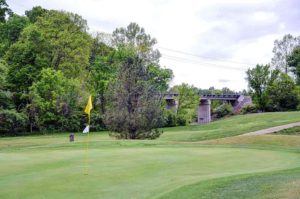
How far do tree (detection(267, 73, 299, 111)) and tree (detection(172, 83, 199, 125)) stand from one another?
11.9 meters

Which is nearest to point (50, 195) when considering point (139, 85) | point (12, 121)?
point (139, 85)

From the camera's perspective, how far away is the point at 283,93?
214 ft

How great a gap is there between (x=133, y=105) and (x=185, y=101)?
34.2m

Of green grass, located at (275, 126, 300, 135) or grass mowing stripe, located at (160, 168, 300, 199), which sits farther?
green grass, located at (275, 126, 300, 135)

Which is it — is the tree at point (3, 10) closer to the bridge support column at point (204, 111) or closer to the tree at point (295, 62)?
the tree at point (295, 62)

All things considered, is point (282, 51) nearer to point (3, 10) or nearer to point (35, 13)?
point (35, 13)

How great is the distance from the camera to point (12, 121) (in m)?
49.1

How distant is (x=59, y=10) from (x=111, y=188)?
53110mm

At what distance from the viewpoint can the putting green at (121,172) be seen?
371 inches

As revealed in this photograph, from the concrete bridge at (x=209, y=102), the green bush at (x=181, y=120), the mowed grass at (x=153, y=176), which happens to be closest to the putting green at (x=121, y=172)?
the mowed grass at (x=153, y=176)

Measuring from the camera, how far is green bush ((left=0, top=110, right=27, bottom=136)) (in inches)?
1863

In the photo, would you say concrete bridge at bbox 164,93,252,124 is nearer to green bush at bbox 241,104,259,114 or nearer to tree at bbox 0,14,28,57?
green bush at bbox 241,104,259,114

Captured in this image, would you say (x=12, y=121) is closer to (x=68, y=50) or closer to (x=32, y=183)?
(x=68, y=50)

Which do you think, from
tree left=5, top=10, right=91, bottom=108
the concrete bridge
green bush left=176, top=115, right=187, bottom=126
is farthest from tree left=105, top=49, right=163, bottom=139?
the concrete bridge
